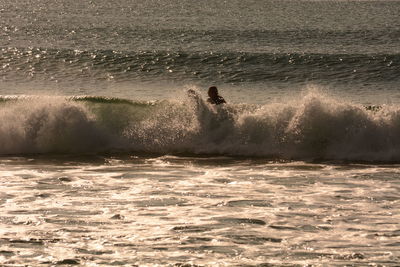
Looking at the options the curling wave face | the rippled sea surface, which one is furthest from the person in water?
the rippled sea surface

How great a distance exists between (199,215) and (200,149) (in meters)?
7.34

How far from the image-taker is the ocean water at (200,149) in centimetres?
1263

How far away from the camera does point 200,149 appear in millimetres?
21344

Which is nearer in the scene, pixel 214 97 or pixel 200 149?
pixel 200 149

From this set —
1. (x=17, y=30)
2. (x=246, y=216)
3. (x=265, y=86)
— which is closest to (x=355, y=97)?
(x=265, y=86)

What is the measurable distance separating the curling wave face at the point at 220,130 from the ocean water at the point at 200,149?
0.04m

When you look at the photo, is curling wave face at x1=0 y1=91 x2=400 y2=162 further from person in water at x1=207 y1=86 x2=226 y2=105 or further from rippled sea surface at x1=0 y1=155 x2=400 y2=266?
rippled sea surface at x1=0 y1=155 x2=400 y2=266

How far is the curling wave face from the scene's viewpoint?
2092 cm

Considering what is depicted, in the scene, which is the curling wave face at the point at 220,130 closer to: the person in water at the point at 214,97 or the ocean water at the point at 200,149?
the ocean water at the point at 200,149

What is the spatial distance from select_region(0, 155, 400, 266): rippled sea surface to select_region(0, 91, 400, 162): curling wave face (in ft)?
6.05

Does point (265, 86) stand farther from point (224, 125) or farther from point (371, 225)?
point (371, 225)

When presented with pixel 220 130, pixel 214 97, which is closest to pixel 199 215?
pixel 220 130

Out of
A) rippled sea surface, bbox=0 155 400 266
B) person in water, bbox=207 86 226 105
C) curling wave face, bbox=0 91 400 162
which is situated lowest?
rippled sea surface, bbox=0 155 400 266

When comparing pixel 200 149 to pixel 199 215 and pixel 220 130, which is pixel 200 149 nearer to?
pixel 220 130
